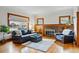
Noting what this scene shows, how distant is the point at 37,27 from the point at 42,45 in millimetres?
478

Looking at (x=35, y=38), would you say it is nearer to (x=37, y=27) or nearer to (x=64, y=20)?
(x=37, y=27)

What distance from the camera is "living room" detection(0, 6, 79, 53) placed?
97.2 inches

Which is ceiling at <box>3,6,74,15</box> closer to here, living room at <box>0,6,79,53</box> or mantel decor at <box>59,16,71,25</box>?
living room at <box>0,6,79,53</box>

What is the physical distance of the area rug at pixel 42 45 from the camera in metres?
2.52

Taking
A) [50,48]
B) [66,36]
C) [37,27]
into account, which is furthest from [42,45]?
[66,36]

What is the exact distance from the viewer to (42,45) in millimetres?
2559

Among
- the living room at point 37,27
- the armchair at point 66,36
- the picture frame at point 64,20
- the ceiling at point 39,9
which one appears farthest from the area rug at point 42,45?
the ceiling at point 39,9

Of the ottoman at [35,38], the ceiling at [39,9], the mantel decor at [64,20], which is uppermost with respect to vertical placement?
the ceiling at [39,9]

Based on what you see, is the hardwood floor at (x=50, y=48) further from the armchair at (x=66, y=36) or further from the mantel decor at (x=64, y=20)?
the mantel decor at (x=64, y=20)

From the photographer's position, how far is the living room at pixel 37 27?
2.47 metres

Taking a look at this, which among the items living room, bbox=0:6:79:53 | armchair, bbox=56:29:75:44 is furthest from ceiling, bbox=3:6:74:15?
armchair, bbox=56:29:75:44

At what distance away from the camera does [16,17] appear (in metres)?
2.51

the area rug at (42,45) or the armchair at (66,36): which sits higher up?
the armchair at (66,36)
